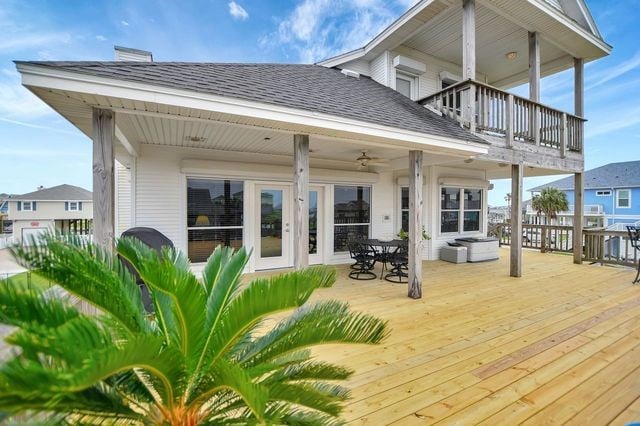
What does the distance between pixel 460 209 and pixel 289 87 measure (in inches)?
276

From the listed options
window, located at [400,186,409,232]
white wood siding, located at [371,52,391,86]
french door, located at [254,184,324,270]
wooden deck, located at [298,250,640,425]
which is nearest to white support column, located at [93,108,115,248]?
wooden deck, located at [298,250,640,425]

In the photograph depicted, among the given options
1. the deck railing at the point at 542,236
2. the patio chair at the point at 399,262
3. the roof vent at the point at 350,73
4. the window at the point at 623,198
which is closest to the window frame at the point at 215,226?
the patio chair at the point at 399,262

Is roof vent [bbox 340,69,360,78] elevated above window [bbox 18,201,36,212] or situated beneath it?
elevated above

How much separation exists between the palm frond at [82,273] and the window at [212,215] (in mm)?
4647

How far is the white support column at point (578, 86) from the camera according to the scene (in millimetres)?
7691

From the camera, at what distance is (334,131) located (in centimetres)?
379

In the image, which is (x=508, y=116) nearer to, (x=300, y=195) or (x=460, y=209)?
(x=460, y=209)

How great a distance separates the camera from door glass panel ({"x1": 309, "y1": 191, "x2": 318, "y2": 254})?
23.3 ft

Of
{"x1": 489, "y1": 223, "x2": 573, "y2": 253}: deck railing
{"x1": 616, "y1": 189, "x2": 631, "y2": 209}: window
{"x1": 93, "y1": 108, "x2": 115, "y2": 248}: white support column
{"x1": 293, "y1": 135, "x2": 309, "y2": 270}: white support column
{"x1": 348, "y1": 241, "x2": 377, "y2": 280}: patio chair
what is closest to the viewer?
{"x1": 93, "y1": 108, "x2": 115, "y2": 248}: white support column

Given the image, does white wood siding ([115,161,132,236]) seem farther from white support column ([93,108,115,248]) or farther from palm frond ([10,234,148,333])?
palm frond ([10,234,148,333])

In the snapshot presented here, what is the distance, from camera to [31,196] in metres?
25.2

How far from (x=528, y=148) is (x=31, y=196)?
117ft

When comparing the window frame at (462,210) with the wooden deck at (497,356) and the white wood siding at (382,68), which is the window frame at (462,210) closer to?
the wooden deck at (497,356)

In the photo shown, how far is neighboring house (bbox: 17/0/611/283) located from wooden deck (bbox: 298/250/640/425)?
3.56ft
